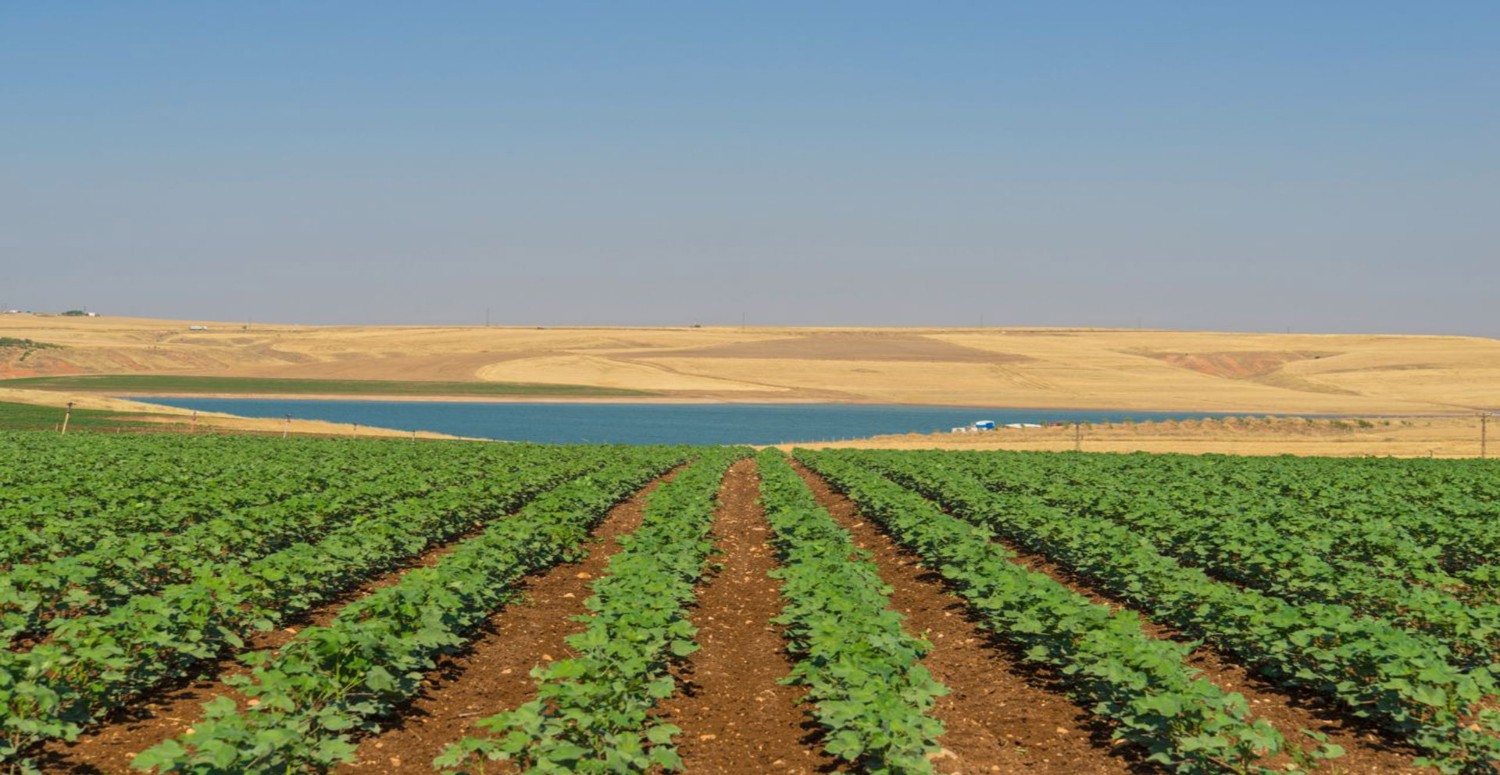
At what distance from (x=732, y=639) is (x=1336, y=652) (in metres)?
6.66

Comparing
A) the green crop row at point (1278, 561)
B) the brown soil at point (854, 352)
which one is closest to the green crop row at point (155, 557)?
the green crop row at point (1278, 561)

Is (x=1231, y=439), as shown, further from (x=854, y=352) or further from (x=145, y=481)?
(x=854, y=352)

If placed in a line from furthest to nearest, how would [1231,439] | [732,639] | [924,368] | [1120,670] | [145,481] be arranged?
1. [924,368]
2. [1231,439]
3. [145,481]
4. [732,639]
5. [1120,670]

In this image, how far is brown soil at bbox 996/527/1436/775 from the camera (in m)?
9.84

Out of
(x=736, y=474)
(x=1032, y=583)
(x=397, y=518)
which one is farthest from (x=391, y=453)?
(x=1032, y=583)

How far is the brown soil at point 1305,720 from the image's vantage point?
9.84m

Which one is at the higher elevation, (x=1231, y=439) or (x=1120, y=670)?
(x=1120, y=670)

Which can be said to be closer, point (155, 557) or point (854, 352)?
point (155, 557)

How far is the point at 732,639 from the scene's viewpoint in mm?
14703

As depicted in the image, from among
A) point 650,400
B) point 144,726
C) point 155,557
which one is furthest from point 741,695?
point 650,400

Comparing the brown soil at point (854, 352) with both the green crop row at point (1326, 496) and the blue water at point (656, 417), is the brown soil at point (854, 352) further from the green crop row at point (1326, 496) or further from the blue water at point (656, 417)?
the green crop row at point (1326, 496)

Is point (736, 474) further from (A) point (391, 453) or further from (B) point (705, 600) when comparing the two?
(B) point (705, 600)

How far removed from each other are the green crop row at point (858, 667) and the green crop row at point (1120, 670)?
141 centimetres

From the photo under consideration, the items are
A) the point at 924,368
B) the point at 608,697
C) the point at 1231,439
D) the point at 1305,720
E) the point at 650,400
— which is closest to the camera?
the point at 608,697
